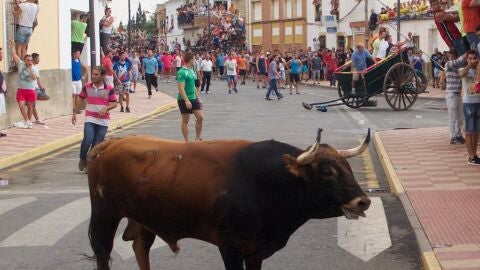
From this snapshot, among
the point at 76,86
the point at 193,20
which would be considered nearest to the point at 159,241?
the point at 76,86

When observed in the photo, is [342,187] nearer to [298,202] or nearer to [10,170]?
[298,202]

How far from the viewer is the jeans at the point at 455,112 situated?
1348 centimetres

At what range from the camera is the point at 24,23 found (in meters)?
18.5

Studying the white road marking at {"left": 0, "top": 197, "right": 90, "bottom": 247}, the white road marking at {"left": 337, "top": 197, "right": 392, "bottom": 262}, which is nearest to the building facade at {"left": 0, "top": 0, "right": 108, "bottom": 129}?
the white road marking at {"left": 0, "top": 197, "right": 90, "bottom": 247}

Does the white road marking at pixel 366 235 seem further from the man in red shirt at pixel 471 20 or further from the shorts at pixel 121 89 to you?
the shorts at pixel 121 89

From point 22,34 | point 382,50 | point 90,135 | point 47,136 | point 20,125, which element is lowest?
point 47,136

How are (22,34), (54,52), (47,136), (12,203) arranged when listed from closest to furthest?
(12,203)
(47,136)
(22,34)
(54,52)

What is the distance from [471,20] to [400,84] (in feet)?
30.4

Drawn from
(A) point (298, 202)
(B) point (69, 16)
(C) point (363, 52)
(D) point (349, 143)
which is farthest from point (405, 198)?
(B) point (69, 16)

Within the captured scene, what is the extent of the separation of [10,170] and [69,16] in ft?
35.8

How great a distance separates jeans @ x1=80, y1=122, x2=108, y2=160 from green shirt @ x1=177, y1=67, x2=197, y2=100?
253cm

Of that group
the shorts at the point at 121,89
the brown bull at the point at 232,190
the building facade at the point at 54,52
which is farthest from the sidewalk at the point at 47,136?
the brown bull at the point at 232,190

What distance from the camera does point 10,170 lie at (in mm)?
12602

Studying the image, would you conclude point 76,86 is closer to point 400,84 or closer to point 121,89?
point 121,89
